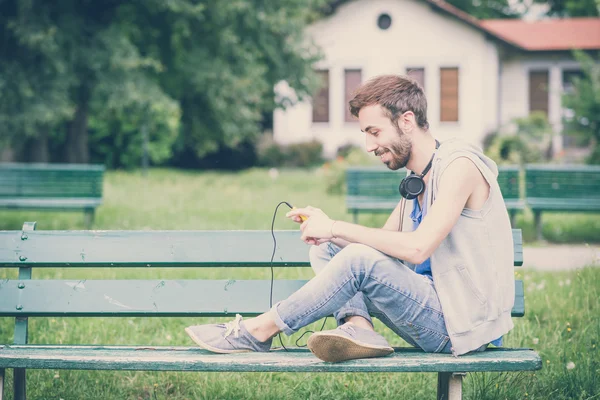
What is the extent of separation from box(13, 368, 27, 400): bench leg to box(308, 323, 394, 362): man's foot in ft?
4.69

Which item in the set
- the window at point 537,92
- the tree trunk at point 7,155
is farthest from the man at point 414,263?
the window at point 537,92

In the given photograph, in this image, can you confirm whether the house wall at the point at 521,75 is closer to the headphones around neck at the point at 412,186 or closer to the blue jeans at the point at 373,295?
the headphones around neck at the point at 412,186

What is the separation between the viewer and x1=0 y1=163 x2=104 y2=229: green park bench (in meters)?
10.5

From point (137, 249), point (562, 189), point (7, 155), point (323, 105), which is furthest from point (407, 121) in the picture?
point (323, 105)

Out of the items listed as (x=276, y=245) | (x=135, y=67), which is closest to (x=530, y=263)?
(x=276, y=245)

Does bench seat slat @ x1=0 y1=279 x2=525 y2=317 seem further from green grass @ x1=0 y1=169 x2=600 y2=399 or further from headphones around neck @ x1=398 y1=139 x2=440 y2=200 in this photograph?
headphones around neck @ x1=398 y1=139 x2=440 y2=200

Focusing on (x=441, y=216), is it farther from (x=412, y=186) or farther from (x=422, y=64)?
(x=422, y=64)

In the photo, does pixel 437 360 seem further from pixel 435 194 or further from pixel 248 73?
pixel 248 73

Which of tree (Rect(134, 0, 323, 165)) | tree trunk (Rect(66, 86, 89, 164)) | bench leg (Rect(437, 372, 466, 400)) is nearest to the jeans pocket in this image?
bench leg (Rect(437, 372, 466, 400))

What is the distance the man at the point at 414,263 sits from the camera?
336 centimetres

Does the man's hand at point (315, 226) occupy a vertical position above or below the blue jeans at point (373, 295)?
above

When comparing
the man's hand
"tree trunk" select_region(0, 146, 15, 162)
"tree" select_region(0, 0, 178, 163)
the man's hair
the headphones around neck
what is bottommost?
the man's hand

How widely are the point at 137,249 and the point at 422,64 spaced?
2340 cm

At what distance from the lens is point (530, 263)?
318 inches
